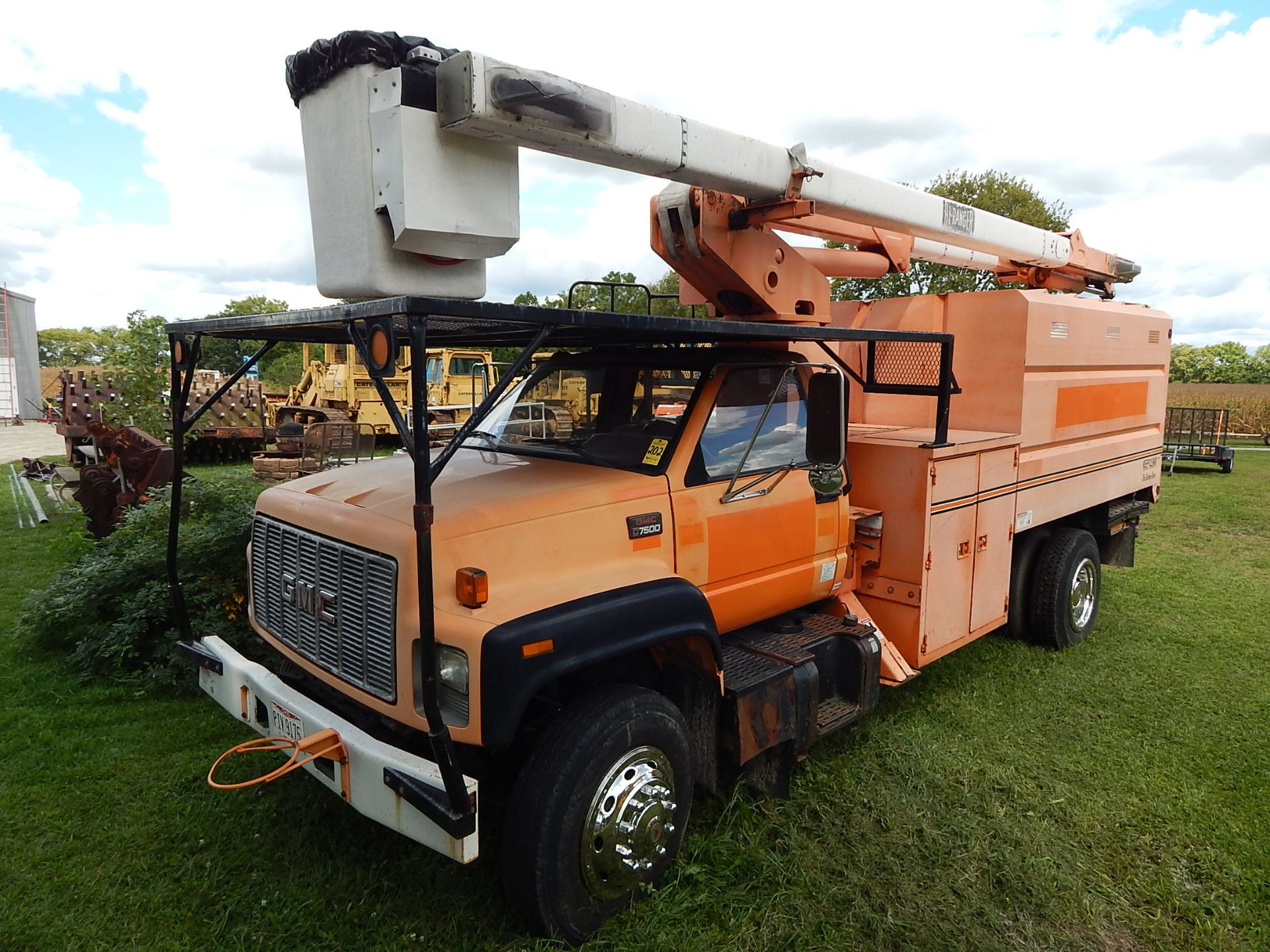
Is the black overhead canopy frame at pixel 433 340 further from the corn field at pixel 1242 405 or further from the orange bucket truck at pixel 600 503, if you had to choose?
the corn field at pixel 1242 405

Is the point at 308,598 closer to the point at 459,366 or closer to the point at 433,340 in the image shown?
the point at 433,340

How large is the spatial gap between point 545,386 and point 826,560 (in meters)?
1.79

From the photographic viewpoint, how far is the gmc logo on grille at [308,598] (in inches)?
128

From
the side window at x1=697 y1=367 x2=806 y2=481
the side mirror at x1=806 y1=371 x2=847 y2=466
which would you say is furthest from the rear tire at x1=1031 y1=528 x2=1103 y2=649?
the side mirror at x1=806 y1=371 x2=847 y2=466

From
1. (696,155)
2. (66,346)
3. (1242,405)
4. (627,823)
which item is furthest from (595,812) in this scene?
(66,346)

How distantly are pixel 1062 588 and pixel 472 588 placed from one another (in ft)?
Result: 16.4

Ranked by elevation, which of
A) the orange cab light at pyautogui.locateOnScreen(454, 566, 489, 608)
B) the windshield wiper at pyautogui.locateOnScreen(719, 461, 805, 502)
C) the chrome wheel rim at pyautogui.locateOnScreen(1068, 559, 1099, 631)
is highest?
the windshield wiper at pyautogui.locateOnScreen(719, 461, 805, 502)

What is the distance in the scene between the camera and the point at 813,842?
3.65 m

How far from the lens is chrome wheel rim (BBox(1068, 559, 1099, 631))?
627 centimetres

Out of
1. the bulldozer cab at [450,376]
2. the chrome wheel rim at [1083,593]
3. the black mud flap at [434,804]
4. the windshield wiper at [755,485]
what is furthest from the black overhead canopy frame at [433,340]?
the bulldozer cab at [450,376]

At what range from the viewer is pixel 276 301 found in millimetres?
62031

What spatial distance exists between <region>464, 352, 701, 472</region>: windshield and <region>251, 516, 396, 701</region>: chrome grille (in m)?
0.91

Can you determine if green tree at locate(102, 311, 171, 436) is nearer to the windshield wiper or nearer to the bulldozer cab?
the windshield wiper

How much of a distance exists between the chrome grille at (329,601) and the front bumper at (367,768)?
0.16m
